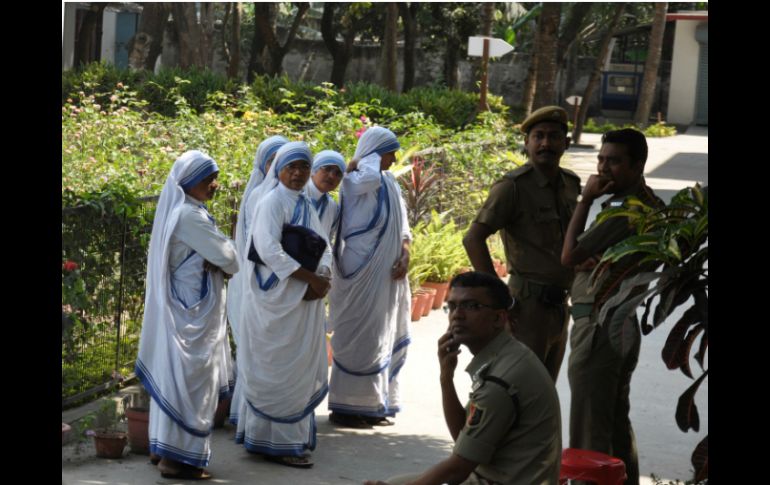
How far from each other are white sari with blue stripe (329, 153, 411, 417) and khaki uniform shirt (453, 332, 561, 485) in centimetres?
382

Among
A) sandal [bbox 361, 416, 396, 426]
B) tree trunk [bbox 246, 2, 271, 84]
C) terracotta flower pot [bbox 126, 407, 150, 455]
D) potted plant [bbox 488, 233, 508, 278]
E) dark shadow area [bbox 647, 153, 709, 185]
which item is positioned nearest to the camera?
terracotta flower pot [bbox 126, 407, 150, 455]

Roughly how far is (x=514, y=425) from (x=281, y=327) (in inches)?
122

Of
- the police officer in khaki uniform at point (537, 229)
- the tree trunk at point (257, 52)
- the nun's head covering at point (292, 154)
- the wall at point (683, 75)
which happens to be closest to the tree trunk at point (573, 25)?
the tree trunk at point (257, 52)

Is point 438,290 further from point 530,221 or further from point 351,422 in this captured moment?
point 530,221

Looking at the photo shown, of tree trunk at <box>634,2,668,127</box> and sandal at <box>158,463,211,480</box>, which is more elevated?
A: tree trunk at <box>634,2,668,127</box>

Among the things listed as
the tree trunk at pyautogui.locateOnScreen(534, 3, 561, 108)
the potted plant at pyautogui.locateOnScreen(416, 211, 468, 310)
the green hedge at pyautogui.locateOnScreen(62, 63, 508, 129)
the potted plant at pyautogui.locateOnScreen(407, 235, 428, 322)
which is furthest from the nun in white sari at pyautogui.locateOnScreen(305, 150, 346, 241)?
the green hedge at pyautogui.locateOnScreen(62, 63, 508, 129)

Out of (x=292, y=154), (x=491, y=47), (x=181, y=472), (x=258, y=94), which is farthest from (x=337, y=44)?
(x=181, y=472)

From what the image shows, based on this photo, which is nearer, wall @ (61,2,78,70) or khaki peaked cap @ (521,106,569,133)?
khaki peaked cap @ (521,106,569,133)

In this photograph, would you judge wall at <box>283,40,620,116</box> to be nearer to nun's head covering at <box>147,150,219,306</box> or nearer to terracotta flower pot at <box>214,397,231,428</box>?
terracotta flower pot at <box>214,397,231,428</box>

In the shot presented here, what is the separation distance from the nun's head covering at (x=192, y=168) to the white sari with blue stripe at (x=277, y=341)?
562mm

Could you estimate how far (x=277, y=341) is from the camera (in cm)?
700

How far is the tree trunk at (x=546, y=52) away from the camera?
61.5ft

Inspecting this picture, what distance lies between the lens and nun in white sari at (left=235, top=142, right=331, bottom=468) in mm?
6926
